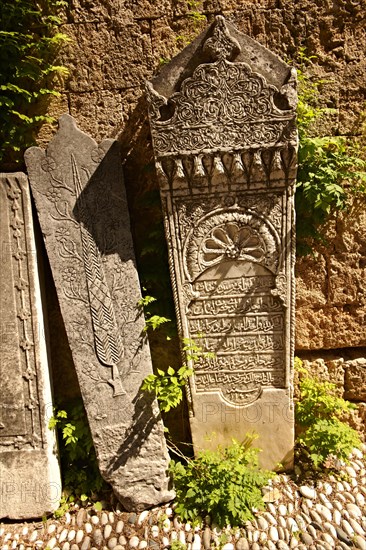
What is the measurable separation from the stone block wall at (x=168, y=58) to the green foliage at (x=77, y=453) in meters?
1.39

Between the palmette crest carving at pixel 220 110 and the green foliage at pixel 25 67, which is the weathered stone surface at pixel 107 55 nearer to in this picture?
the green foliage at pixel 25 67

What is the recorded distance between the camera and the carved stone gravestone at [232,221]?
2.21 meters

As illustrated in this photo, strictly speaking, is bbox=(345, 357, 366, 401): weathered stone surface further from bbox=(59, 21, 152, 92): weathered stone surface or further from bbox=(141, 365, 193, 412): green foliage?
bbox=(59, 21, 152, 92): weathered stone surface

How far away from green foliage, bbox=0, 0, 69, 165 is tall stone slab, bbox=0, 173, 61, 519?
505mm

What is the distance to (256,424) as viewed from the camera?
8.75ft

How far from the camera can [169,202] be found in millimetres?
2398

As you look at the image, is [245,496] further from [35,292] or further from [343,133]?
[343,133]

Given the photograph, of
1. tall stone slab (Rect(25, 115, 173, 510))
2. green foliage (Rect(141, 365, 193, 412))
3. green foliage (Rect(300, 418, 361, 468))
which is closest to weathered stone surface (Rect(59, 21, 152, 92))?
tall stone slab (Rect(25, 115, 173, 510))

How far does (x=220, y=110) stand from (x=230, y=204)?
0.58 metres

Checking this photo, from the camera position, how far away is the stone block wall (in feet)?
8.63

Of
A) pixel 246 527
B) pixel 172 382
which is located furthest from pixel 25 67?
pixel 246 527

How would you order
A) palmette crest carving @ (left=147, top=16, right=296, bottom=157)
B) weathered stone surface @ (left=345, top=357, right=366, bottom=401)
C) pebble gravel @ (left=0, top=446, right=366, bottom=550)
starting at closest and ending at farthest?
palmette crest carving @ (left=147, top=16, right=296, bottom=157) < pebble gravel @ (left=0, top=446, right=366, bottom=550) < weathered stone surface @ (left=345, top=357, right=366, bottom=401)

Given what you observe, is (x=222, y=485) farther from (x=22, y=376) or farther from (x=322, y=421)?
(x=22, y=376)

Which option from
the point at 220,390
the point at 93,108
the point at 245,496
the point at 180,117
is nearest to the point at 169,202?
the point at 180,117
